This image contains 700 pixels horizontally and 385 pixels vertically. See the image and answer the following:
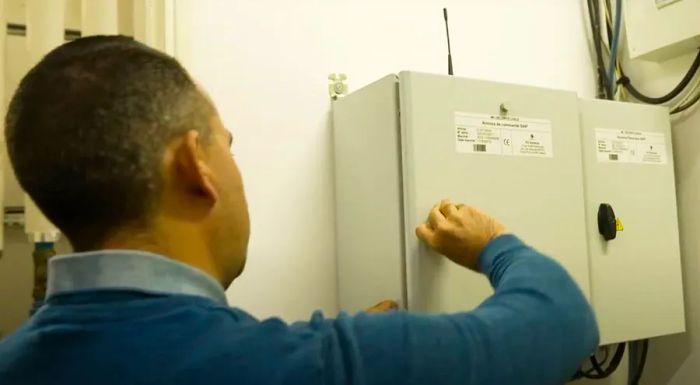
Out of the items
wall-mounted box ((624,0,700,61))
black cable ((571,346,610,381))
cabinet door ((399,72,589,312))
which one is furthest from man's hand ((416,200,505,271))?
wall-mounted box ((624,0,700,61))

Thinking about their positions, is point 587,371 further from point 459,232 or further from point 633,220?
point 459,232

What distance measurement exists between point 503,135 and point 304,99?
0.52 metres

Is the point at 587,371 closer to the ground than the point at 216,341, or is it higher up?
closer to the ground

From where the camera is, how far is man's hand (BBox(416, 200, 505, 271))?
982 mm

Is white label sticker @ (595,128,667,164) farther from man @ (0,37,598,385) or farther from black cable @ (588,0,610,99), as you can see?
man @ (0,37,598,385)

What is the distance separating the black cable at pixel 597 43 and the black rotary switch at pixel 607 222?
1.94 feet

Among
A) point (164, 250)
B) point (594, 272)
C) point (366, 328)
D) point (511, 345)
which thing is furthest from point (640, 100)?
point (164, 250)

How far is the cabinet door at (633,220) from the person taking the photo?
143 centimetres

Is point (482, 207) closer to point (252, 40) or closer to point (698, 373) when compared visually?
point (252, 40)

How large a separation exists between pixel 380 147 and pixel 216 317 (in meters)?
0.70

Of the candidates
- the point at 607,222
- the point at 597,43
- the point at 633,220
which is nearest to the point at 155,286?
the point at 607,222

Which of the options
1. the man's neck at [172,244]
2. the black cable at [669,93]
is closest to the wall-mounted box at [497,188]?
the black cable at [669,93]

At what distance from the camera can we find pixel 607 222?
141cm

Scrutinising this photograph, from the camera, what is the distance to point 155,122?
646 millimetres
